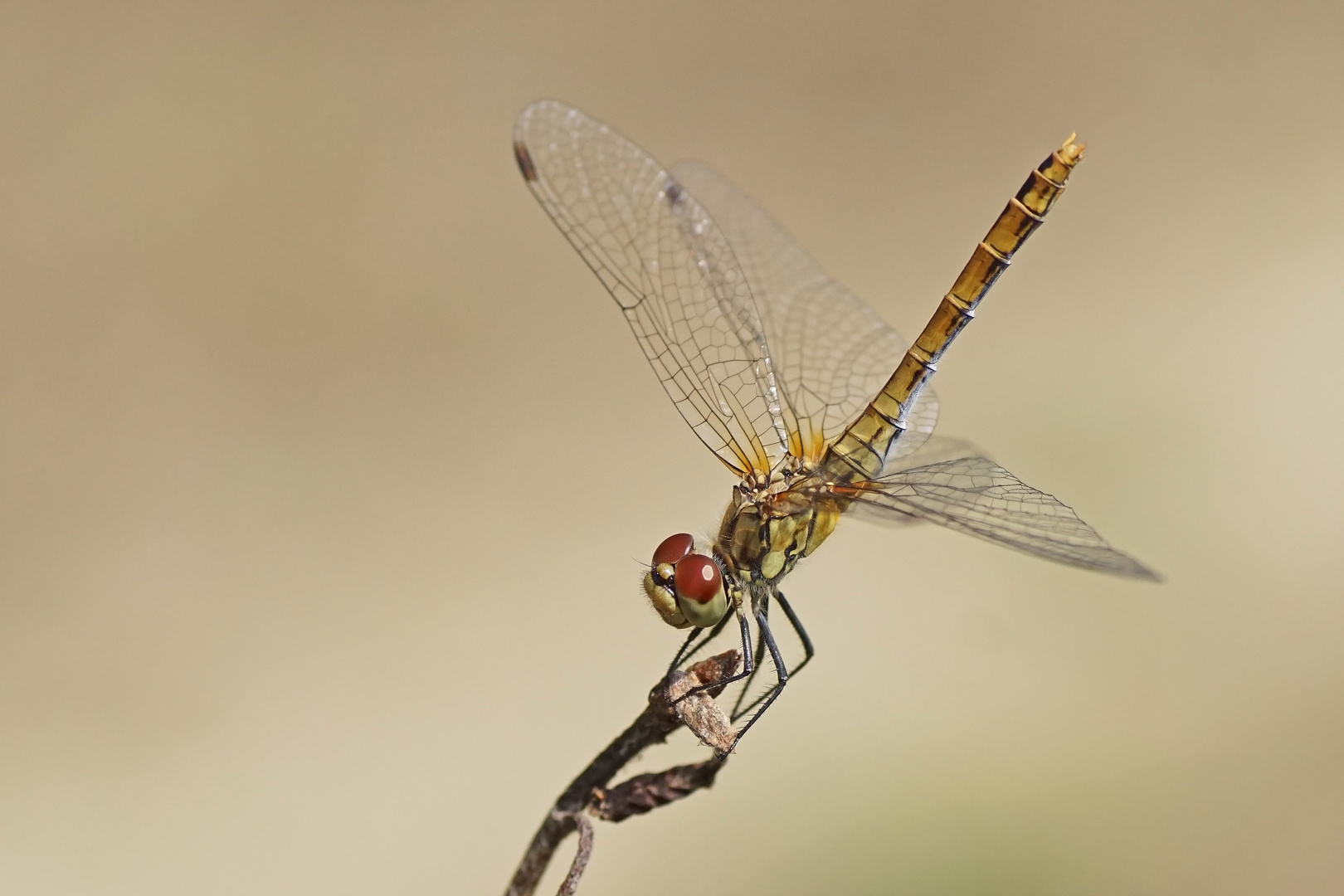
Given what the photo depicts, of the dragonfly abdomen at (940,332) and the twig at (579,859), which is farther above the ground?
the dragonfly abdomen at (940,332)

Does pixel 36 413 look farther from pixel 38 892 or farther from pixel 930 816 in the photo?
pixel 930 816

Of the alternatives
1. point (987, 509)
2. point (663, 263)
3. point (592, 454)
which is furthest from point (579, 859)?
point (592, 454)

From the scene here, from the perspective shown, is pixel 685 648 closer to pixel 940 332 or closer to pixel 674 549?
pixel 674 549

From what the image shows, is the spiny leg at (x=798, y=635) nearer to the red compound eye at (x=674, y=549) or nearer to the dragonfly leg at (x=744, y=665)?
the dragonfly leg at (x=744, y=665)

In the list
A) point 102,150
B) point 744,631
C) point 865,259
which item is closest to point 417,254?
point 102,150

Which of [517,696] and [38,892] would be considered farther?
[517,696]

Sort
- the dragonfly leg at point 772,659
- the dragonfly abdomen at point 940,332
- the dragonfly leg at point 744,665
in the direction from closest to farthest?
the dragonfly leg at point 744,665 < the dragonfly leg at point 772,659 < the dragonfly abdomen at point 940,332

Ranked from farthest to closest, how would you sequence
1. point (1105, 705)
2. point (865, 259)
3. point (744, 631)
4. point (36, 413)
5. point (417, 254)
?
point (865, 259) < point (417, 254) < point (36, 413) < point (1105, 705) < point (744, 631)

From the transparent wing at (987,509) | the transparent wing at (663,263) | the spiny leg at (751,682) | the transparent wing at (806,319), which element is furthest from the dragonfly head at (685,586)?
the transparent wing at (806,319)
